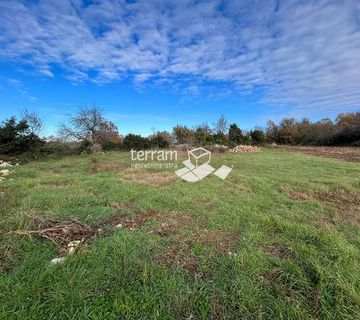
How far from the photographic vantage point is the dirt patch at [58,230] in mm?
2754

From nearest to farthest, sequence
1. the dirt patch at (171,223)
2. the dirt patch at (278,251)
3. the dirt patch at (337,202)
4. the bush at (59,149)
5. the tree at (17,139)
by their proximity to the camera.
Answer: the dirt patch at (278,251), the dirt patch at (171,223), the dirt patch at (337,202), the tree at (17,139), the bush at (59,149)

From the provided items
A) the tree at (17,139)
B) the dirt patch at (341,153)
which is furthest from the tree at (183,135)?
the tree at (17,139)

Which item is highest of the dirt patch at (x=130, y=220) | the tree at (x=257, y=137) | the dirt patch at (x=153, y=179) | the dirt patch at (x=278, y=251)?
the tree at (x=257, y=137)

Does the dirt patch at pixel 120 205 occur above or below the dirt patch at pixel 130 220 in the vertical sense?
above

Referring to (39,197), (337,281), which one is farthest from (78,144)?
(337,281)

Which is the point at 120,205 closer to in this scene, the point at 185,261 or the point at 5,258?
the point at 5,258

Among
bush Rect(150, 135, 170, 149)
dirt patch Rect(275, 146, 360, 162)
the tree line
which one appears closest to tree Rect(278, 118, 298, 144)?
the tree line

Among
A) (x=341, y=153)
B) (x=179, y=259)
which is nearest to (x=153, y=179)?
(x=179, y=259)

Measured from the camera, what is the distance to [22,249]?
2578 mm

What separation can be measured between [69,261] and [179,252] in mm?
1151

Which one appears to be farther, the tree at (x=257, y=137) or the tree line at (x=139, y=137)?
the tree at (x=257, y=137)

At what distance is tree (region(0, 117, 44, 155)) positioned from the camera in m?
11.3

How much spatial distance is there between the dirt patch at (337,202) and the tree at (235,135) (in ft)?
52.3

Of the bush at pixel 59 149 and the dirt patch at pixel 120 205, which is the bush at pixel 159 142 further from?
the dirt patch at pixel 120 205
